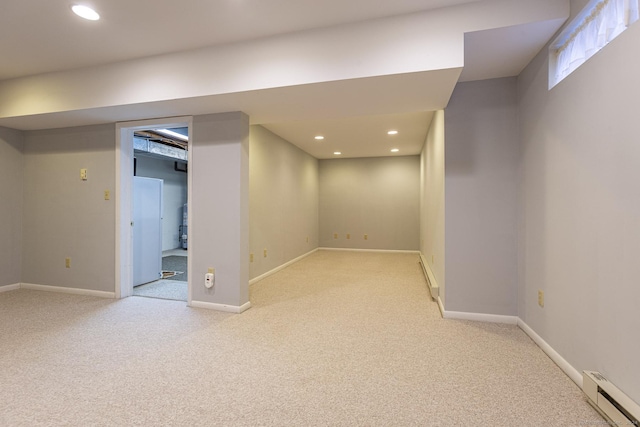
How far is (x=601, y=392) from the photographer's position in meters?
1.51

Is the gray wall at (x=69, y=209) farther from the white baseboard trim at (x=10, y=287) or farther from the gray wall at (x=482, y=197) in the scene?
the gray wall at (x=482, y=197)

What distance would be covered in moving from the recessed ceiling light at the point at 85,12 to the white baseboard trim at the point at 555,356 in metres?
4.00

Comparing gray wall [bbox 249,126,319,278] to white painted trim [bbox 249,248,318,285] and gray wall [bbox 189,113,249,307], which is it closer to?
white painted trim [bbox 249,248,318,285]

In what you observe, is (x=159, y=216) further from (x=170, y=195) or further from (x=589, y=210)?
(x=589, y=210)

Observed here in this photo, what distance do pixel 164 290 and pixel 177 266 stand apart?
189 cm

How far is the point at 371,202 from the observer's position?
7.30m

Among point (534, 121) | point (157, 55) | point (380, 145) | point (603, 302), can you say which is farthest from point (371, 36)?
point (380, 145)

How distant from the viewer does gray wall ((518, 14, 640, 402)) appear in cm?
140

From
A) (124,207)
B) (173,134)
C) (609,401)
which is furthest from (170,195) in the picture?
(609,401)

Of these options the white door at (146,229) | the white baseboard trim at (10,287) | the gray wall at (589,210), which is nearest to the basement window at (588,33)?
the gray wall at (589,210)

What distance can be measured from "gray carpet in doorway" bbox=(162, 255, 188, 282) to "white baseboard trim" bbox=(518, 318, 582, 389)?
4.31 meters

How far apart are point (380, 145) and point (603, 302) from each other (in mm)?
4702

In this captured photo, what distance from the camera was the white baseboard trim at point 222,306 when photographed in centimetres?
308

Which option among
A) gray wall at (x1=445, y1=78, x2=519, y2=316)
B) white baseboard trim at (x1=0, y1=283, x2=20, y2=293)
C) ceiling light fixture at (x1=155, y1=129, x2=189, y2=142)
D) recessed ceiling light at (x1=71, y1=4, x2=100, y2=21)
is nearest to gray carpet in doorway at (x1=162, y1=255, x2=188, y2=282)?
white baseboard trim at (x1=0, y1=283, x2=20, y2=293)
